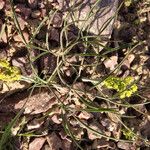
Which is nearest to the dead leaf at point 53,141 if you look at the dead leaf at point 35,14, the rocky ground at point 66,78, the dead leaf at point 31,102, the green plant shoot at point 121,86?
the rocky ground at point 66,78

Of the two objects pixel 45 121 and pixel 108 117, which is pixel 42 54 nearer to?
pixel 45 121

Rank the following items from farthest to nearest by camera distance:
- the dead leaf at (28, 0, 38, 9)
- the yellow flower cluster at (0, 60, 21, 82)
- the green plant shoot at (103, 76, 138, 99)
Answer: the dead leaf at (28, 0, 38, 9) → the green plant shoot at (103, 76, 138, 99) → the yellow flower cluster at (0, 60, 21, 82)

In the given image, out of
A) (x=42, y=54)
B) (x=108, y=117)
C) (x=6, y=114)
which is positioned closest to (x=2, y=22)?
(x=42, y=54)

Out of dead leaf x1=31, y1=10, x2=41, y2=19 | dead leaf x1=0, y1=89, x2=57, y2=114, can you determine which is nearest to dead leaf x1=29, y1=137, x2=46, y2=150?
dead leaf x1=0, y1=89, x2=57, y2=114

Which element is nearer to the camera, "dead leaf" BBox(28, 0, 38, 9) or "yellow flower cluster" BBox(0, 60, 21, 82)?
"yellow flower cluster" BBox(0, 60, 21, 82)

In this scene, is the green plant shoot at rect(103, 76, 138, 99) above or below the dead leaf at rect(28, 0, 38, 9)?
below

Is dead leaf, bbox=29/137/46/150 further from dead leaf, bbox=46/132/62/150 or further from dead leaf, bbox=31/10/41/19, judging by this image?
dead leaf, bbox=31/10/41/19

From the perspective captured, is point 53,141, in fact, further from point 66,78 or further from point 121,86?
point 121,86
